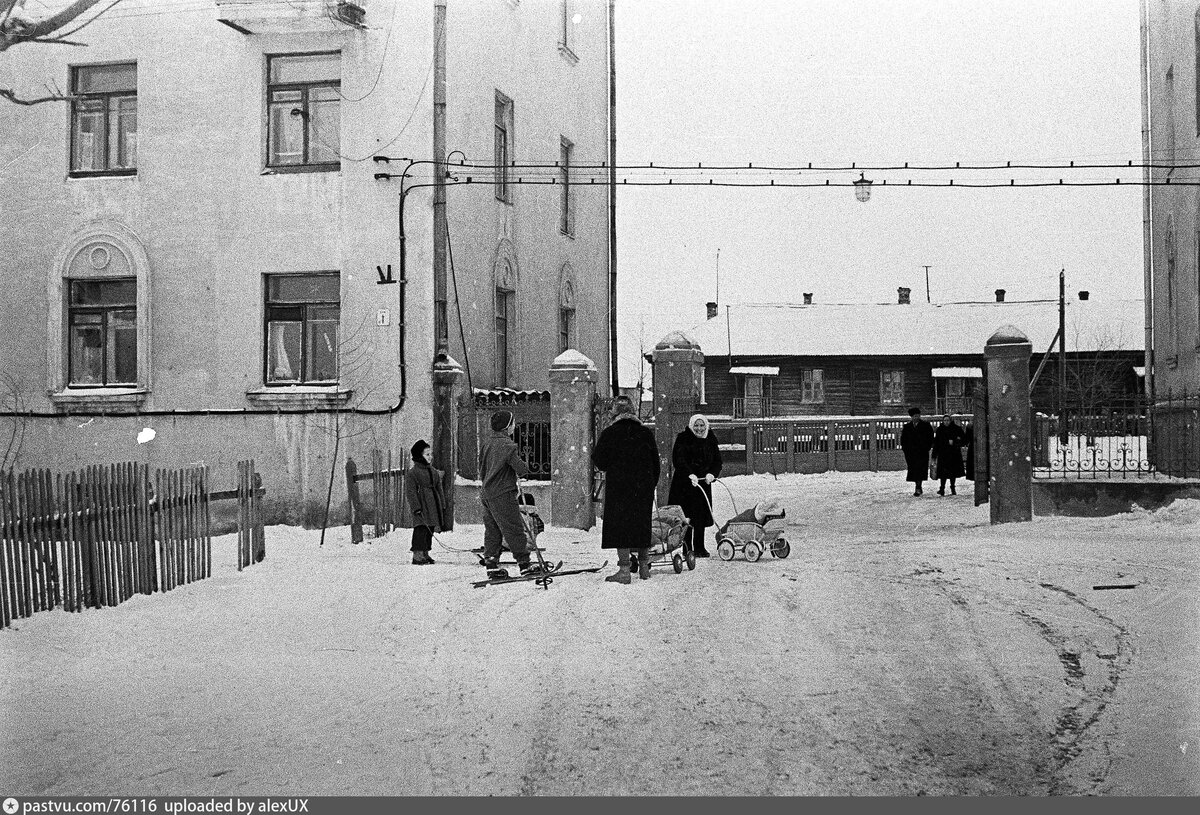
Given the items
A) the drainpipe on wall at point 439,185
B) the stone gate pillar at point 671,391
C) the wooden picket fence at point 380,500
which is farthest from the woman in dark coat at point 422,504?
the stone gate pillar at point 671,391

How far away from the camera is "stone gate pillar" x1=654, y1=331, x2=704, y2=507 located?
18.0 m

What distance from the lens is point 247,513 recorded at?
1312 centimetres

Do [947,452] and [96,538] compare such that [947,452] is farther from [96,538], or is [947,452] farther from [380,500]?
[96,538]

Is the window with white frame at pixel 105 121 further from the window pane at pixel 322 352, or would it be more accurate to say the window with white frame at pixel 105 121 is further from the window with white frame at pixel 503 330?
the window with white frame at pixel 503 330

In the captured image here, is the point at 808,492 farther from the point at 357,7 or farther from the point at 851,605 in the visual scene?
the point at 851,605

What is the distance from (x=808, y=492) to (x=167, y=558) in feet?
51.1

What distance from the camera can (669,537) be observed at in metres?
12.5

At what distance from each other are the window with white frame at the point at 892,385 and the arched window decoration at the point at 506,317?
28.4 metres

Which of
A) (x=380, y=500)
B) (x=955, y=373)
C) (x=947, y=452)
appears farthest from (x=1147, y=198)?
(x=955, y=373)

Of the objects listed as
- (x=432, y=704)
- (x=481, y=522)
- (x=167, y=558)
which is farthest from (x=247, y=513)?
(x=432, y=704)

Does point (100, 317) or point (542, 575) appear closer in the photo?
point (542, 575)

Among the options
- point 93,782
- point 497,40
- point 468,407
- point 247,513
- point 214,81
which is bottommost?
point 93,782

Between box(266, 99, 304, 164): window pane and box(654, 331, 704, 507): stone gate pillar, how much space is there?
6.35m

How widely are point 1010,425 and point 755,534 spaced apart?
4.90 metres
